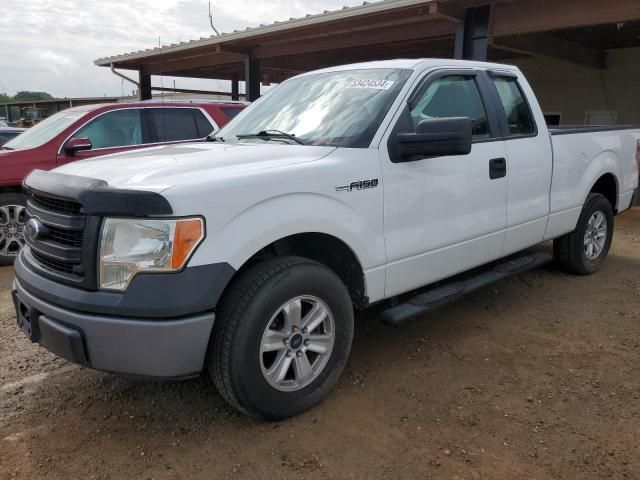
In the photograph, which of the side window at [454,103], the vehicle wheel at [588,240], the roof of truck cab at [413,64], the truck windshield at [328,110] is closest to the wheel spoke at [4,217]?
the truck windshield at [328,110]

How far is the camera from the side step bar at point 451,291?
3.38m

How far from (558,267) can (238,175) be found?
13.8ft

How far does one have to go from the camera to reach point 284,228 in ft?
9.06

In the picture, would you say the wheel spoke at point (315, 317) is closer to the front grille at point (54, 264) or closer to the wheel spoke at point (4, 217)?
the front grille at point (54, 264)

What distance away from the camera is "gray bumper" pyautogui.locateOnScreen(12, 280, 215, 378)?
2.42 meters

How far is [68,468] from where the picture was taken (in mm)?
2570

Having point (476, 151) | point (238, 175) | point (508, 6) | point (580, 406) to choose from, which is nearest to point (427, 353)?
point (580, 406)

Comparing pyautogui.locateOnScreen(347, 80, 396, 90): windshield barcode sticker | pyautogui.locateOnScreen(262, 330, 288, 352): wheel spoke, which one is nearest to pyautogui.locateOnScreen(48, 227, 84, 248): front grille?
pyautogui.locateOnScreen(262, 330, 288, 352): wheel spoke

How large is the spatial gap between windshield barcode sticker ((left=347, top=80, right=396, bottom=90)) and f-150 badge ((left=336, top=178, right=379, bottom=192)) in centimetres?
71

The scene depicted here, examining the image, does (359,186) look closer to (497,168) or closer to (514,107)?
(497,168)

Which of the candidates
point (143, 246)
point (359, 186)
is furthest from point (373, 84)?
point (143, 246)

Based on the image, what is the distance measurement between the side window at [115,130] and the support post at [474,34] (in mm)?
5865

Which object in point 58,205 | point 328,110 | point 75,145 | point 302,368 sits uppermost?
point 328,110

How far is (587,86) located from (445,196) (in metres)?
12.6
